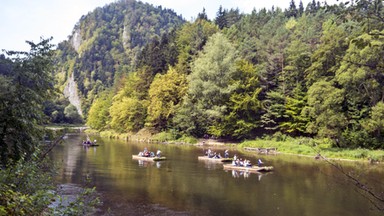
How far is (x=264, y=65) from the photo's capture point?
61.1 metres

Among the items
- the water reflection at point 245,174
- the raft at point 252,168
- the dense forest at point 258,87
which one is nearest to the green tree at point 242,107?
the dense forest at point 258,87

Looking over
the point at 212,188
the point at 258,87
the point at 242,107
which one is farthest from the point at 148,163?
the point at 258,87

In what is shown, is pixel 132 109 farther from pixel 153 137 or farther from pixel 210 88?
pixel 210 88

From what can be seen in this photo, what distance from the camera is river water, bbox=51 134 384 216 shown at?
788 inches

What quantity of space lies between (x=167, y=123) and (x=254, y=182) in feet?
135

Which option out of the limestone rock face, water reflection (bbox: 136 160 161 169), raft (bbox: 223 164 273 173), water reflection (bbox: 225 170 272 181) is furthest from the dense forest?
the limestone rock face

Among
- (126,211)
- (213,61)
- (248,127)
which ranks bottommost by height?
(126,211)

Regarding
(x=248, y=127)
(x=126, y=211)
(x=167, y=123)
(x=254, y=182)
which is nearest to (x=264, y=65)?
(x=248, y=127)

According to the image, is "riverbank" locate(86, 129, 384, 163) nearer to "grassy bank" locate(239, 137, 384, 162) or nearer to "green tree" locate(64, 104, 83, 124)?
"grassy bank" locate(239, 137, 384, 162)

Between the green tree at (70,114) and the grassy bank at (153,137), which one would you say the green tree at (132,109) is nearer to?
the grassy bank at (153,137)

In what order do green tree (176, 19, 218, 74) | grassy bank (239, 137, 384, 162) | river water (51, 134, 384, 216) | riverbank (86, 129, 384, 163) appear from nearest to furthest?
1. river water (51, 134, 384, 216)
2. grassy bank (239, 137, 384, 162)
3. riverbank (86, 129, 384, 163)
4. green tree (176, 19, 218, 74)

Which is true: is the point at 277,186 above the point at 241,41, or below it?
below

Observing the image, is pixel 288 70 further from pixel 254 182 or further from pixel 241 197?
pixel 241 197

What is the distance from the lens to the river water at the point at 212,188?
20.0 metres
